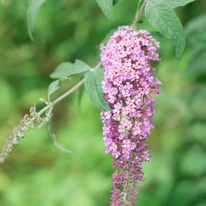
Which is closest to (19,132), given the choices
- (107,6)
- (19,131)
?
(19,131)

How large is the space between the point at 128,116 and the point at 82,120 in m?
2.62

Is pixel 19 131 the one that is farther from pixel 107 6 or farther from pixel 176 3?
pixel 176 3

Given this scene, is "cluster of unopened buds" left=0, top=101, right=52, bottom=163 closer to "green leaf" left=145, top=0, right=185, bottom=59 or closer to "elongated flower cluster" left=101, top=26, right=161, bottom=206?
"elongated flower cluster" left=101, top=26, right=161, bottom=206

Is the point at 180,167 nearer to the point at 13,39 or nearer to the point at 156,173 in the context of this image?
the point at 156,173

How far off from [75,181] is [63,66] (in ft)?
6.01

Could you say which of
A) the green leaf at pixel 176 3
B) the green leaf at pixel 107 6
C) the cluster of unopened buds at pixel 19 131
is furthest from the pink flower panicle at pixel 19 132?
the green leaf at pixel 176 3

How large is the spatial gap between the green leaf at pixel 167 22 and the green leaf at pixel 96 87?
0.23 metres

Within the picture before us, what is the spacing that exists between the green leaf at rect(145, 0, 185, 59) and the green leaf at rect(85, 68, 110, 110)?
232mm

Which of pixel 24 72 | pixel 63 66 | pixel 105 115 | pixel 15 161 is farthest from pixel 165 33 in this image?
pixel 24 72

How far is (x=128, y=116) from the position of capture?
1.48 m

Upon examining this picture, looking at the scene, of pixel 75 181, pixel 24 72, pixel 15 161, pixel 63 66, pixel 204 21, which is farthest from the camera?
pixel 24 72

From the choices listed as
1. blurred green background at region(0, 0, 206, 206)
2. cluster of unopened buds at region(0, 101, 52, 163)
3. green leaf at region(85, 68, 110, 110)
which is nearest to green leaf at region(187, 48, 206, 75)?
blurred green background at region(0, 0, 206, 206)

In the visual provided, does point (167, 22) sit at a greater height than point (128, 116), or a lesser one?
greater

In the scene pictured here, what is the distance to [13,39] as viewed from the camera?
5.04 meters
